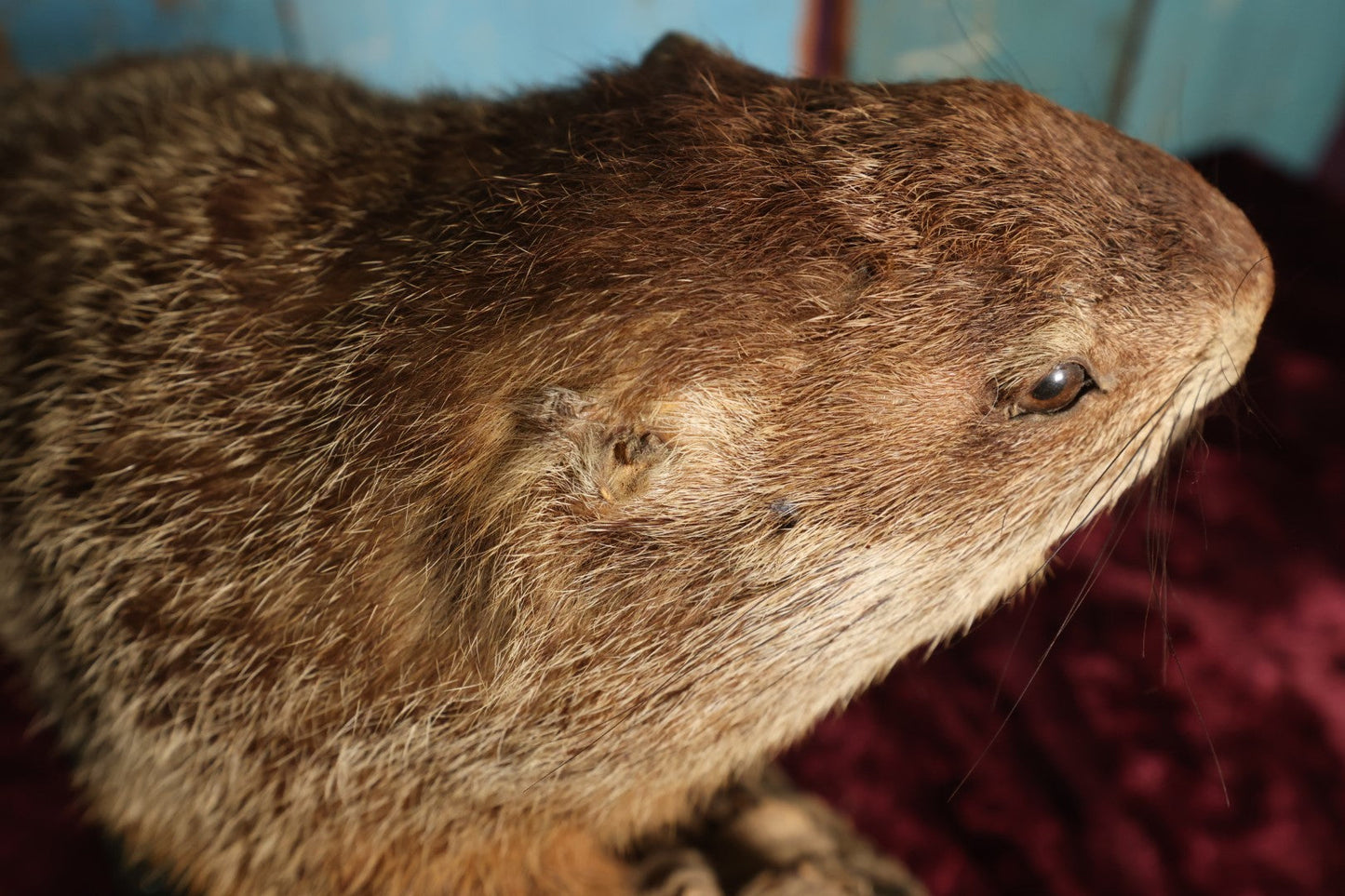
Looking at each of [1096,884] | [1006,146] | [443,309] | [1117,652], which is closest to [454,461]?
[443,309]

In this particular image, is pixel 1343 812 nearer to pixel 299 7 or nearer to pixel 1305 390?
pixel 1305 390

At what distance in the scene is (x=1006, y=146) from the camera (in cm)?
115

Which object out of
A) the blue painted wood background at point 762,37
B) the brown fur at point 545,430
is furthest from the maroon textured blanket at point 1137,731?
the blue painted wood background at point 762,37

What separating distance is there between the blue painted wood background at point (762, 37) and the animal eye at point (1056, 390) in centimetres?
77

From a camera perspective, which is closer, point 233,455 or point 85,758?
point 233,455

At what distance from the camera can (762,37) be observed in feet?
7.43

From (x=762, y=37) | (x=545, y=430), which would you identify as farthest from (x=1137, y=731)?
(x=762, y=37)

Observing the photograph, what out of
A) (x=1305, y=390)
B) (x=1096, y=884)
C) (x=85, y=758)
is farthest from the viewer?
(x=1305, y=390)

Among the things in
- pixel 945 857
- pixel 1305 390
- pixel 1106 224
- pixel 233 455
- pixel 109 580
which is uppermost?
pixel 1106 224

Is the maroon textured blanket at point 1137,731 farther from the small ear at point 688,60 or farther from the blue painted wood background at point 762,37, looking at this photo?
the small ear at point 688,60

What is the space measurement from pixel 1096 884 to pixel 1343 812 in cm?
48

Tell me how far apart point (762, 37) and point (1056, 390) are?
1.42 metres

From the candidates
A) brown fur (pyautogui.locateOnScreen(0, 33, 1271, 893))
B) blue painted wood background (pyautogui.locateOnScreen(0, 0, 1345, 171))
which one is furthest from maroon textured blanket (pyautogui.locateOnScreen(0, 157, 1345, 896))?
blue painted wood background (pyautogui.locateOnScreen(0, 0, 1345, 171))

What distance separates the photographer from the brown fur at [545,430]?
1.09 m
